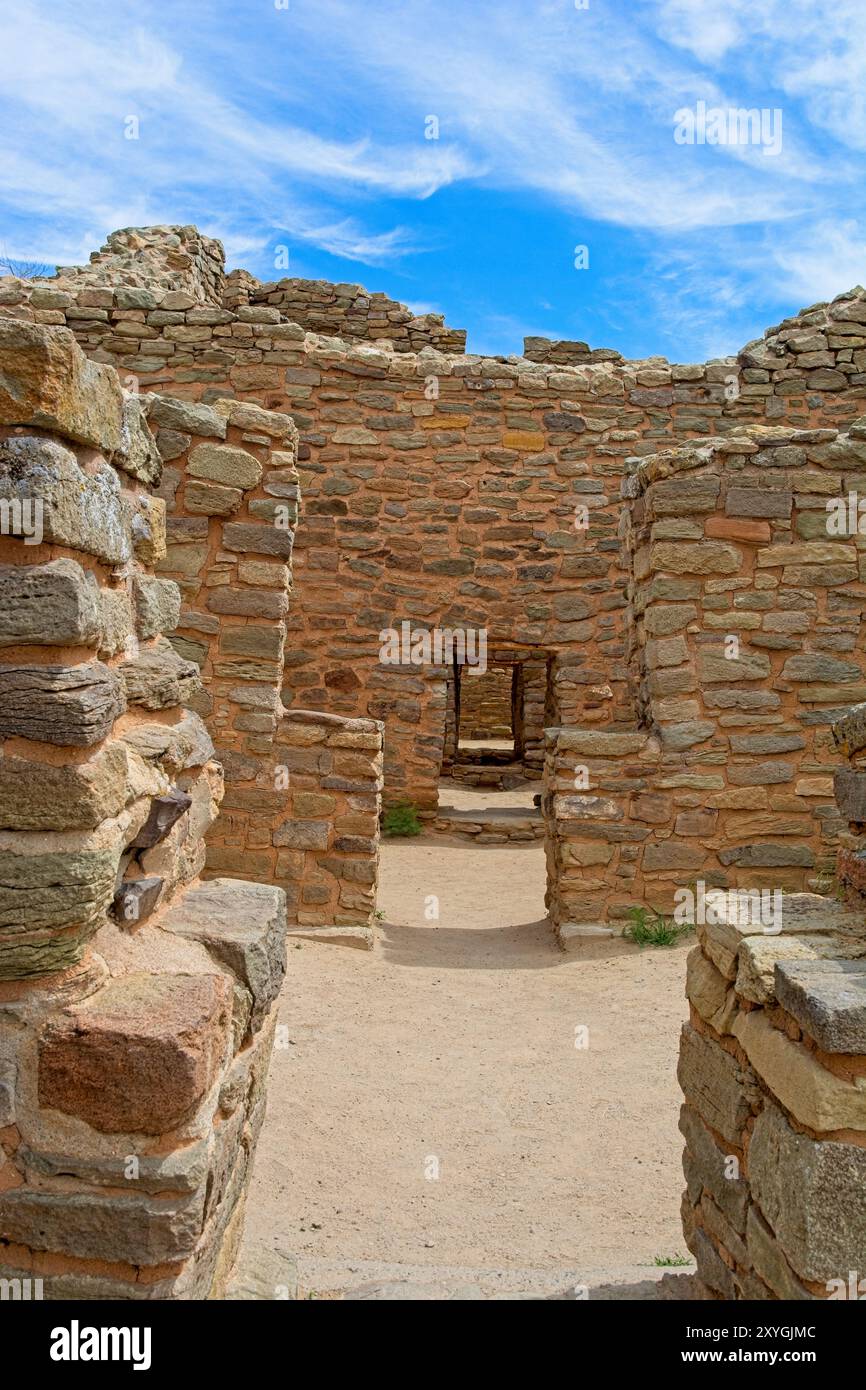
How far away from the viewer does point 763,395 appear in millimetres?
9914

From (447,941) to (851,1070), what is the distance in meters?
4.82

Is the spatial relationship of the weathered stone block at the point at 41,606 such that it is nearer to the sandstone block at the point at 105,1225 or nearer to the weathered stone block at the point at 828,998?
the sandstone block at the point at 105,1225

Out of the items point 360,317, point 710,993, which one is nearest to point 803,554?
point 710,993

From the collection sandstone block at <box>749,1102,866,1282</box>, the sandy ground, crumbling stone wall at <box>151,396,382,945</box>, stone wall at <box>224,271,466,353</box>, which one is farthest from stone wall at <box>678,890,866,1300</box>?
stone wall at <box>224,271,466,353</box>

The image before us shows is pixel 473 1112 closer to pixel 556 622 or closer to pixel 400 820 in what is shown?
pixel 400 820

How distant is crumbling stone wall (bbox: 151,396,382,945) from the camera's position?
5.94 metres

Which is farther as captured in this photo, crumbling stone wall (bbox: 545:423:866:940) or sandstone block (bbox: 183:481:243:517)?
crumbling stone wall (bbox: 545:423:866:940)

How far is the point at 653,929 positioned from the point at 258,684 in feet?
8.87

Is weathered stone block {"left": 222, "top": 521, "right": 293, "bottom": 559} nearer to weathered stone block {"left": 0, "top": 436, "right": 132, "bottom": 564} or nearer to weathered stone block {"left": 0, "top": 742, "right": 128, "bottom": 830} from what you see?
weathered stone block {"left": 0, "top": 436, "right": 132, "bottom": 564}

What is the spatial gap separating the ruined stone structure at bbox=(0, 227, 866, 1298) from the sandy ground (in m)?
0.54

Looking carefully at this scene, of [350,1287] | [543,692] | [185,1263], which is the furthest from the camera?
[543,692]

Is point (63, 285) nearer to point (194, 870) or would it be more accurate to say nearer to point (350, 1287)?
point (194, 870)

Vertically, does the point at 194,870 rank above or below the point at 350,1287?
above

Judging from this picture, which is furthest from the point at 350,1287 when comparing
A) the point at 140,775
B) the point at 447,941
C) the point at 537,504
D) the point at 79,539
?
the point at 537,504
